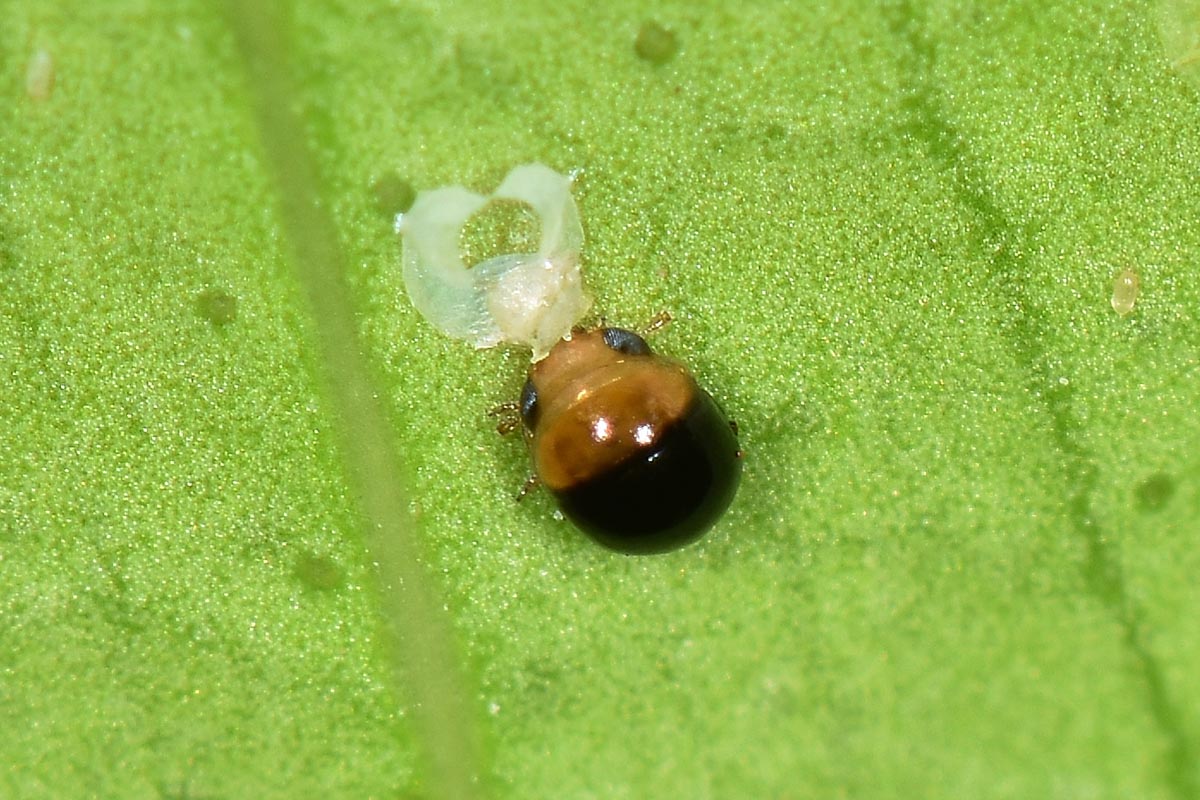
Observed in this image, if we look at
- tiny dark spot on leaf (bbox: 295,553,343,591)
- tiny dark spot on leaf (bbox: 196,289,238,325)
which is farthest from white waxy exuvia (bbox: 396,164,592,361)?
tiny dark spot on leaf (bbox: 295,553,343,591)

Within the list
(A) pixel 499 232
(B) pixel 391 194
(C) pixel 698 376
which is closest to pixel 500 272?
(A) pixel 499 232

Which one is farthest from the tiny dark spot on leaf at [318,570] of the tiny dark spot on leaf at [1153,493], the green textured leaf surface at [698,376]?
the tiny dark spot on leaf at [1153,493]

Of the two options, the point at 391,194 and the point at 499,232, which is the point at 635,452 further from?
the point at 391,194

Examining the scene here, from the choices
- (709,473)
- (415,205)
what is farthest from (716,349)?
(415,205)

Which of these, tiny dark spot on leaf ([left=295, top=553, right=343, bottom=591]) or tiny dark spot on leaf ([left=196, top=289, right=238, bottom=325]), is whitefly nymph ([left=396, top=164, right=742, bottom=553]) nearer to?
tiny dark spot on leaf ([left=196, top=289, right=238, bottom=325])

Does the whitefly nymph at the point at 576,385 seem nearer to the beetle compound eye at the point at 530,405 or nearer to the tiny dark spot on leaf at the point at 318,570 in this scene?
the beetle compound eye at the point at 530,405
